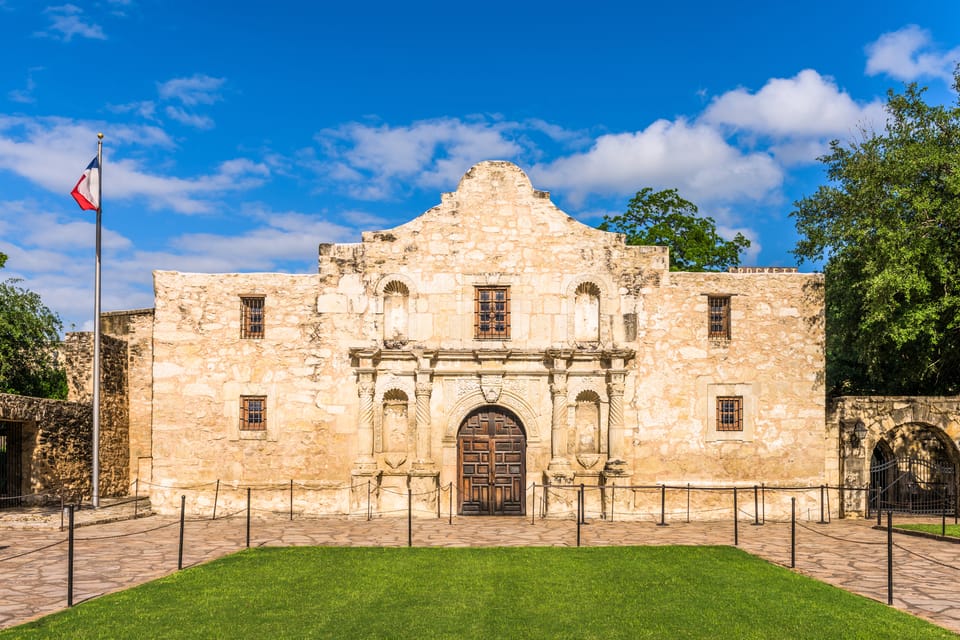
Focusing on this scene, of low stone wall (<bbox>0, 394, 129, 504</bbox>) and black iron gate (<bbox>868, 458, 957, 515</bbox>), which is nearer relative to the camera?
low stone wall (<bbox>0, 394, 129, 504</bbox>)

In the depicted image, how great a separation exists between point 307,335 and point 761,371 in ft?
37.0

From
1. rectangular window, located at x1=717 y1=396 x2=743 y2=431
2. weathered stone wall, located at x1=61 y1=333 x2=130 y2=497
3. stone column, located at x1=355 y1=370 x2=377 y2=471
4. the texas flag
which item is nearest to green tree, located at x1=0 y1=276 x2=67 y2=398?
weathered stone wall, located at x1=61 y1=333 x2=130 y2=497

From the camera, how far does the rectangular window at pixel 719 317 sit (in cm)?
2006

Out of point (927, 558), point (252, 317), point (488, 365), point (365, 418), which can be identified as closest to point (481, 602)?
point (927, 558)

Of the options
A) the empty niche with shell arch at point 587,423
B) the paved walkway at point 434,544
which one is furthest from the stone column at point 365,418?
the empty niche with shell arch at point 587,423

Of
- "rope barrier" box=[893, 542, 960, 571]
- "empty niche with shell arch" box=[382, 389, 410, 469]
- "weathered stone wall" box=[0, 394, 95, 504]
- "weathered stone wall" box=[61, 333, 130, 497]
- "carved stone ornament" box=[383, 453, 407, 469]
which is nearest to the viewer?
"rope barrier" box=[893, 542, 960, 571]

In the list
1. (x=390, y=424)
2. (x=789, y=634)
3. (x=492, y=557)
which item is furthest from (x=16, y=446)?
(x=789, y=634)

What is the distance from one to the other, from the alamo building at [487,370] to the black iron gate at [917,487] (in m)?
1.45

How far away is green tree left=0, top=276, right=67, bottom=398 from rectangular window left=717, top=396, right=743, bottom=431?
72.3 ft

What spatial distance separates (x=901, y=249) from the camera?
63.7 feet

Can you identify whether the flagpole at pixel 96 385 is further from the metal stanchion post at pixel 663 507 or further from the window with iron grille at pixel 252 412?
the metal stanchion post at pixel 663 507

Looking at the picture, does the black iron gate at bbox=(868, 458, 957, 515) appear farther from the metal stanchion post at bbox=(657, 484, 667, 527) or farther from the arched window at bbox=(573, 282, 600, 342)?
the arched window at bbox=(573, 282, 600, 342)

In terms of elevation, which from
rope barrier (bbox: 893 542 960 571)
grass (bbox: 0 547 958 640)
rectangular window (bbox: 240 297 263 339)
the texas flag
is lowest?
rope barrier (bbox: 893 542 960 571)

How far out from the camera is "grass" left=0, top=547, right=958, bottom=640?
8680 millimetres
